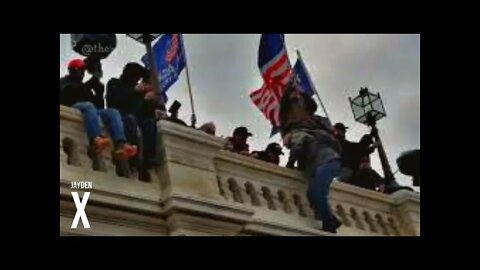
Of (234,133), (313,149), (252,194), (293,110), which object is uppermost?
(293,110)

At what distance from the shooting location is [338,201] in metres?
13.5

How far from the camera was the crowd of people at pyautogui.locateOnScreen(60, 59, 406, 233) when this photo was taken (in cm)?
1173

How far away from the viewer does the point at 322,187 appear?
13078 mm

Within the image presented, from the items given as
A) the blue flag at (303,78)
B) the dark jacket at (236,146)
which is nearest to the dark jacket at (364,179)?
the dark jacket at (236,146)

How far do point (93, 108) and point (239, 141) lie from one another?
7.77ft

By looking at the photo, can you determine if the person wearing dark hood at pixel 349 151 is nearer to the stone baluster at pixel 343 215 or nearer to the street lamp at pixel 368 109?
the stone baluster at pixel 343 215

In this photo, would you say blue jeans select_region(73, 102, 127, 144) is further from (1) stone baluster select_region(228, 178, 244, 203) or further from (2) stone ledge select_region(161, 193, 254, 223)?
(1) stone baluster select_region(228, 178, 244, 203)

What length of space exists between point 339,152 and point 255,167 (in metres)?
1.00

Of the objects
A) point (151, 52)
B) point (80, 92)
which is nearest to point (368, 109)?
point (151, 52)

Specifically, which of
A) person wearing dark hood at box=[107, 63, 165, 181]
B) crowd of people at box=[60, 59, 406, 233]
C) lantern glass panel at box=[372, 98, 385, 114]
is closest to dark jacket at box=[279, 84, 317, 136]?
crowd of people at box=[60, 59, 406, 233]

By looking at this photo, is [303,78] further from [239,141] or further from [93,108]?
[93,108]

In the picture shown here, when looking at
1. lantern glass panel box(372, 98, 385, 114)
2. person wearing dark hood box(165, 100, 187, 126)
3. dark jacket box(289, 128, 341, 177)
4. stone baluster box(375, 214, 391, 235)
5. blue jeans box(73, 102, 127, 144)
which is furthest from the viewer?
lantern glass panel box(372, 98, 385, 114)

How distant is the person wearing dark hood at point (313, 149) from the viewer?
42.8 feet
